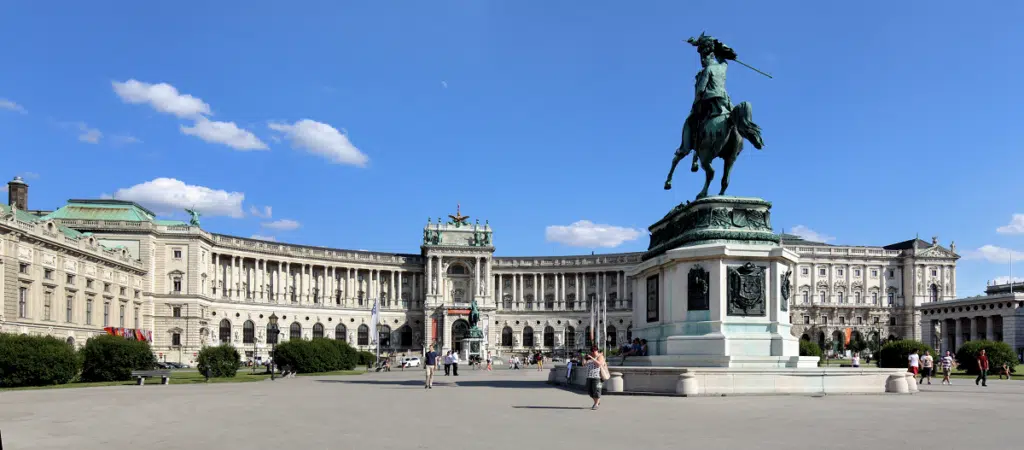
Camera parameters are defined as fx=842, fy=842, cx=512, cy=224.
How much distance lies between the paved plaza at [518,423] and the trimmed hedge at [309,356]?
96.2ft

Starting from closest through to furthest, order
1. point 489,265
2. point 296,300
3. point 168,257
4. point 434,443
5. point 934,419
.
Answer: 1. point 434,443
2. point 934,419
3. point 168,257
4. point 296,300
5. point 489,265

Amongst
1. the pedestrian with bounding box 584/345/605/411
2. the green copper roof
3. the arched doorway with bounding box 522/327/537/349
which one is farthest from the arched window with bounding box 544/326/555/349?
the pedestrian with bounding box 584/345/605/411

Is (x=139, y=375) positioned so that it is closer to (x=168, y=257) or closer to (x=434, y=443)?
(x=434, y=443)

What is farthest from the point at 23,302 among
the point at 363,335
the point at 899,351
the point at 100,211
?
the point at 363,335

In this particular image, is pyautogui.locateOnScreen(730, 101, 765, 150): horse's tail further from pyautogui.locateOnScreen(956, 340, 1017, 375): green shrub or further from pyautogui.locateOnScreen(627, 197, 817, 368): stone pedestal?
pyautogui.locateOnScreen(956, 340, 1017, 375): green shrub

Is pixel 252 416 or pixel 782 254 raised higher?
pixel 782 254

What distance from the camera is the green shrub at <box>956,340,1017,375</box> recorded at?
5444 cm

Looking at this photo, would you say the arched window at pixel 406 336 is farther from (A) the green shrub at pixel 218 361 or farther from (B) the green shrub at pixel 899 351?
(B) the green shrub at pixel 899 351

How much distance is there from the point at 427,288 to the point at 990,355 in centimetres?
8857

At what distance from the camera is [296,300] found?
403 ft

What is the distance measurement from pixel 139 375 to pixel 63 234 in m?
30.2

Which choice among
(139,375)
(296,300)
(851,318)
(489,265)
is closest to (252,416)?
(139,375)

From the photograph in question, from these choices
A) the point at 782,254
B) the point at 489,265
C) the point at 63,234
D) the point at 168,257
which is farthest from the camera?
the point at 489,265

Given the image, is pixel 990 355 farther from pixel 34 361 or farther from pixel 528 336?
pixel 528 336
